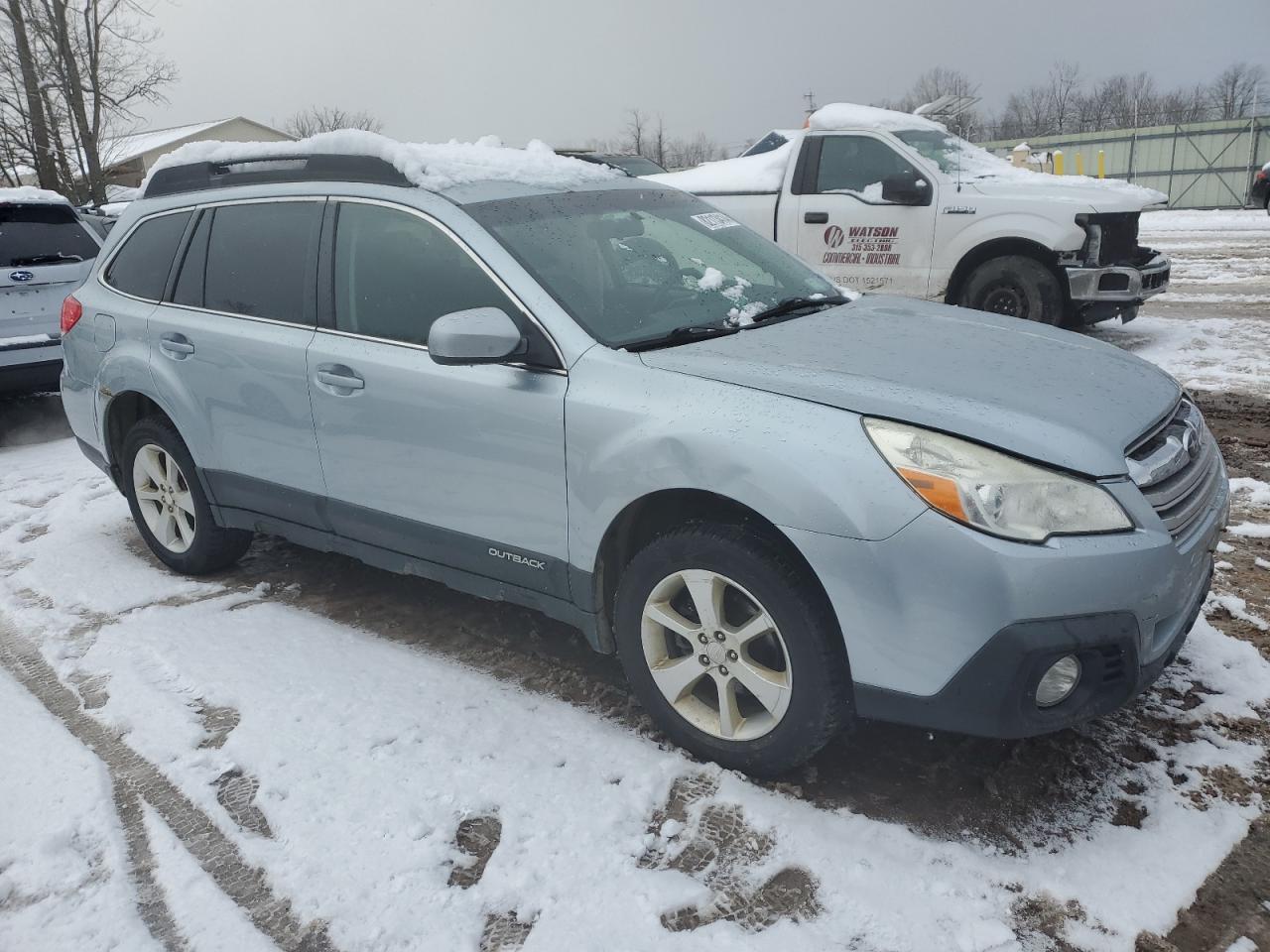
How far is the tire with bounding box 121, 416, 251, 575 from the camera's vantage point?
436cm

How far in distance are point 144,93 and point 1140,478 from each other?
2917 cm

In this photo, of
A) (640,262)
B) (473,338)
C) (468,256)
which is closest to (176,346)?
(468,256)

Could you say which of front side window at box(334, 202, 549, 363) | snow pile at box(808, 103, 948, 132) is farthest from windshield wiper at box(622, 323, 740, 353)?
snow pile at box(808, 103, 948, 132)

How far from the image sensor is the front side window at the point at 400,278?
3.23m

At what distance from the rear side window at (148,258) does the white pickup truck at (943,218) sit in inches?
197

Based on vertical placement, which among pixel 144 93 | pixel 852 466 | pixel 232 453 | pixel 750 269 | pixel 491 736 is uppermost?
pixel 144 93

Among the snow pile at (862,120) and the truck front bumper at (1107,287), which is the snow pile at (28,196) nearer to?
the snow pile at (862,120)

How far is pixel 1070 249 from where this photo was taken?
7645 millimetres

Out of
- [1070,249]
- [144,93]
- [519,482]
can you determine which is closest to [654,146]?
[144,93]

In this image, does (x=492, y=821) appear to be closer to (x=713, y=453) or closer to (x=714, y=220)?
(x=713, y=453)

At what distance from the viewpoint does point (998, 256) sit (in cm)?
801

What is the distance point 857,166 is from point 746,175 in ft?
3.54

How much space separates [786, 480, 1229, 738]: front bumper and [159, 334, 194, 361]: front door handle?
2.93 m

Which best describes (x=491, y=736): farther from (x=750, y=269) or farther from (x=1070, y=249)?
(x=1070, y=249)
